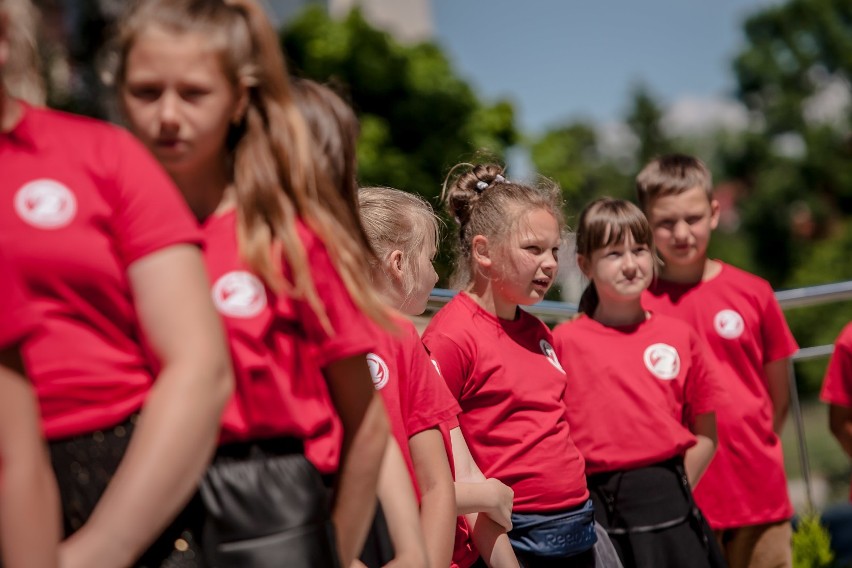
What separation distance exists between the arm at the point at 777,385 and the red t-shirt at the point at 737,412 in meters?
0.08

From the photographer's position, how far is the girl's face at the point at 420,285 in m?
2.72

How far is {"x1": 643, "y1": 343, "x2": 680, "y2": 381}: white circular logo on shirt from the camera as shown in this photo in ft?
10.2

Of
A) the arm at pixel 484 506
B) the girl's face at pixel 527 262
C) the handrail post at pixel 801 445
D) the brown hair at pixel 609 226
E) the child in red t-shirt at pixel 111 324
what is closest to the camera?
the child in red t-shirt at pixel 111 324

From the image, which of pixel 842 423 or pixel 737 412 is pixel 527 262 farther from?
pixel 842 423

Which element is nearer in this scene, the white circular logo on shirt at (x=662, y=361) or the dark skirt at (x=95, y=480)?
the dark skirt at (x=95, y=480)

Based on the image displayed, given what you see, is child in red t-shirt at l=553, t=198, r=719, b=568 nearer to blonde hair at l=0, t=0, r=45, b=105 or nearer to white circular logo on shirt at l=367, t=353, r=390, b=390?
white circular logo on shirt at l=367, t=353, r=390, b=390

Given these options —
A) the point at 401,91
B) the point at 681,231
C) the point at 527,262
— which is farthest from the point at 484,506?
the point at 401,91

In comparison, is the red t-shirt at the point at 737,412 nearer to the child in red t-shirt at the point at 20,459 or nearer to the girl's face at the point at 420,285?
the girl's face at the point at 420,285

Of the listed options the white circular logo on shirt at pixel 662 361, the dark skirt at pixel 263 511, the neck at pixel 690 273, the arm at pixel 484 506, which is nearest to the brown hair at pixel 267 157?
the dark skirt at pixel 263 511

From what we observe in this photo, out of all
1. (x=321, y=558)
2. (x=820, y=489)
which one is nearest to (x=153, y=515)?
(x=321, y=558)

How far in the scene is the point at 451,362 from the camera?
2762 millimetres

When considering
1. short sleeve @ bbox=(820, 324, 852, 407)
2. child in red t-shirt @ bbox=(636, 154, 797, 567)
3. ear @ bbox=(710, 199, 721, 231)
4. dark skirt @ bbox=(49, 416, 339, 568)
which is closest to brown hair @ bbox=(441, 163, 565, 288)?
child in red t-shirt @ bbox=(636, 154, 797, 567)

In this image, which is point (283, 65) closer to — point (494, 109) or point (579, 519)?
point (579, 519)

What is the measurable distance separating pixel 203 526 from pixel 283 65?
67 cm
